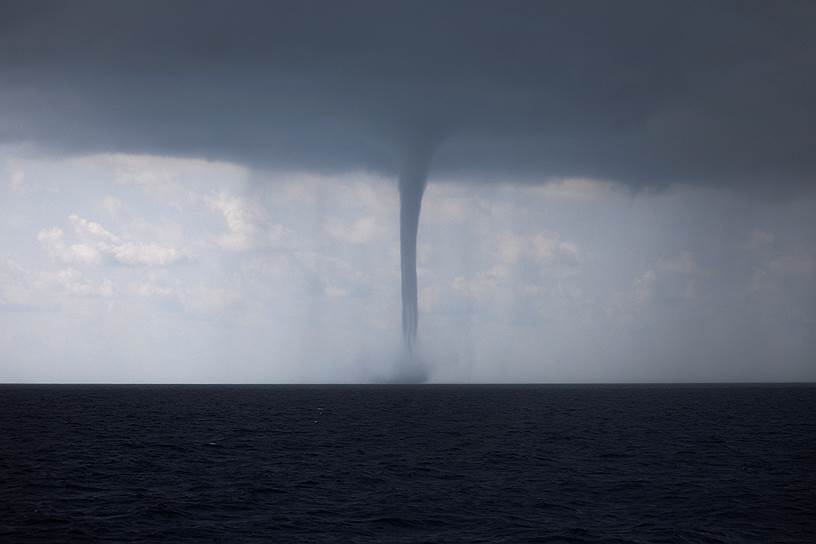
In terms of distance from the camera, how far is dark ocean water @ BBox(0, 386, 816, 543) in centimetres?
3525

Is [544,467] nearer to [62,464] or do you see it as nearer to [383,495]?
[383,495]

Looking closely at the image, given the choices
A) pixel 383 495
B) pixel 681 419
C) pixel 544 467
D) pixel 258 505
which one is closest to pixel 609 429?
pixel 681 419

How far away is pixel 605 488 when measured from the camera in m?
46.6

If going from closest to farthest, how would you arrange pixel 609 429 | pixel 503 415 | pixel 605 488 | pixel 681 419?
pixel 605 488 < pixel 609 429 < pixel 681 419 < pixel 503 415

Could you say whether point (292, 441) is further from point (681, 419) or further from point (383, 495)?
point (681, 419)

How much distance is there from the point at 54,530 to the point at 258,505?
33.4ft

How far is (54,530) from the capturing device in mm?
33875

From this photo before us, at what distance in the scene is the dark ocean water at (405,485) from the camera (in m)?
35.2

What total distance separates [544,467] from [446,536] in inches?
904

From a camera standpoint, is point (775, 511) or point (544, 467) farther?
point (544, 467)

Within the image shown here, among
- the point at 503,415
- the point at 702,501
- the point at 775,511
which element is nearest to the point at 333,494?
the point at 702,501

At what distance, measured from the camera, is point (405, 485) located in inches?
1855

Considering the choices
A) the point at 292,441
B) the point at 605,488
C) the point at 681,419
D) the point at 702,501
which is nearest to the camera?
the point at 702,501

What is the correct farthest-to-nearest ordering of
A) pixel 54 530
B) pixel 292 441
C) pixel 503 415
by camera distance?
pixel 503 415 → pixel 292 441 → pixel 54 530
